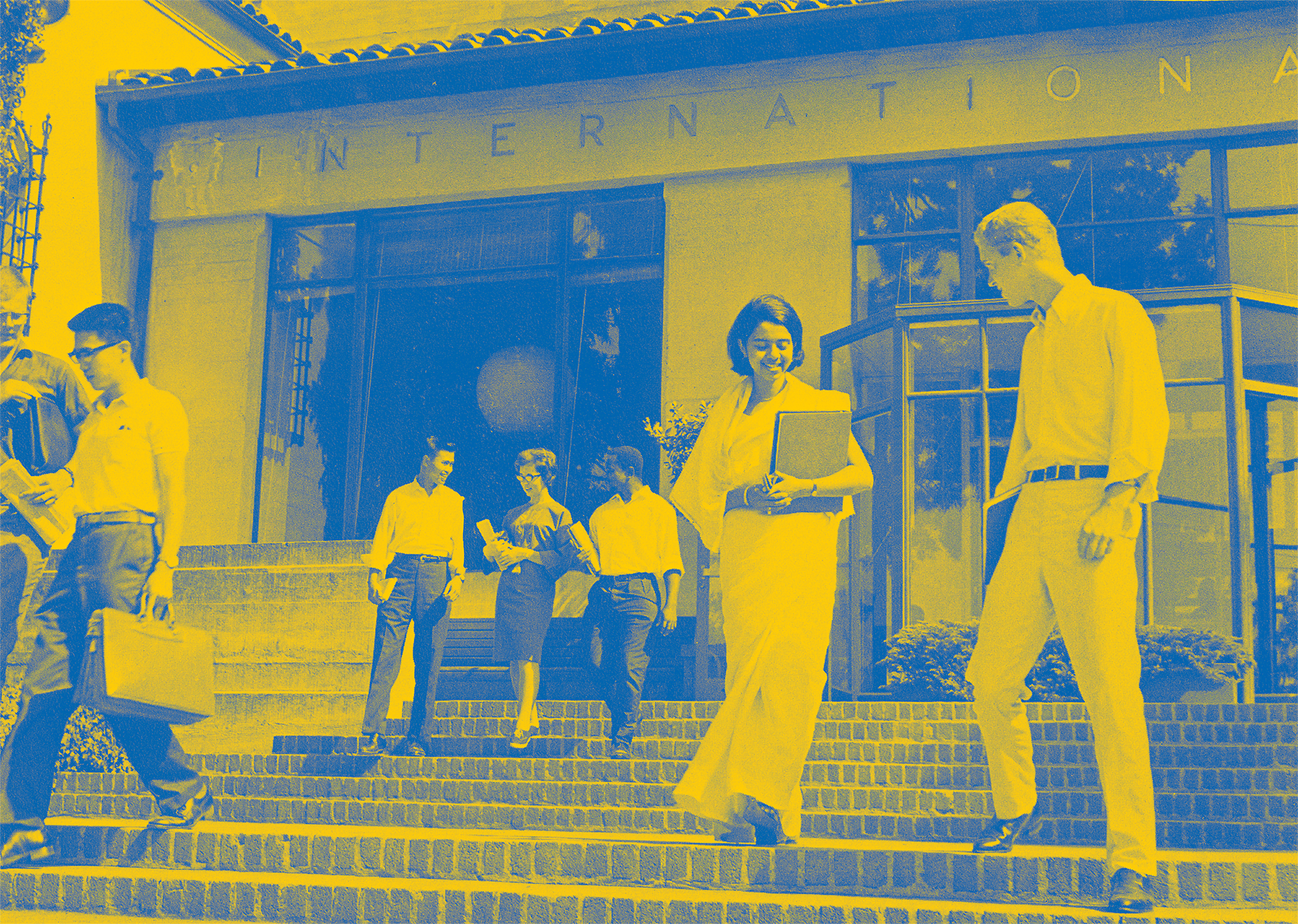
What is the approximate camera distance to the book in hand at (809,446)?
5.55 meters

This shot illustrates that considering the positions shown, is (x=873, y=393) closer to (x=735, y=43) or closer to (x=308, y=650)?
(x=735, y=43)

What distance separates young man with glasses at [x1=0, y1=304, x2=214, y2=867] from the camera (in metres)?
5.81

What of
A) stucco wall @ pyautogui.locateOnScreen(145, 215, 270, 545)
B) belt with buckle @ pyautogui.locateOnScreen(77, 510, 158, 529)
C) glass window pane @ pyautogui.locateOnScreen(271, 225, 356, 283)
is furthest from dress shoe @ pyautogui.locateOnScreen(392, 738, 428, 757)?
glass window pane @ pyautogui.locateOnScreen(271, 225, 356, 283)

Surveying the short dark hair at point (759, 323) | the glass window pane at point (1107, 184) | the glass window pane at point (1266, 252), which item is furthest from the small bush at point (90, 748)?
the glass window pane at point (1266, 252)

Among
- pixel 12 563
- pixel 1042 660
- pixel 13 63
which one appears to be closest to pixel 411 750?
pixel 12 563

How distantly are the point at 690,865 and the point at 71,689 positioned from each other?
2.55 metres

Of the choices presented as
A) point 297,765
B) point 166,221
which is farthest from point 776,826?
point 166,221

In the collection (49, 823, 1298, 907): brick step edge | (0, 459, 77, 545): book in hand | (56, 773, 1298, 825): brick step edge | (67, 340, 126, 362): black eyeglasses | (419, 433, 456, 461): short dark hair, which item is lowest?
(49, 823, 1298, 907): brick step edge

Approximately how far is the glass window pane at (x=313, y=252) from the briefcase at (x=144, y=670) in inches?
339

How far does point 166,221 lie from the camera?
14.2 metres

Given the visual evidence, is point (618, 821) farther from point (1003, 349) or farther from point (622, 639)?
point (1003, 349)

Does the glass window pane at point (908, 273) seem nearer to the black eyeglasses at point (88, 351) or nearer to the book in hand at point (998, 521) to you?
the book in hand at point (998, 521)

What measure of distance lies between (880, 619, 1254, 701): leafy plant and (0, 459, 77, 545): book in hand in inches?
228

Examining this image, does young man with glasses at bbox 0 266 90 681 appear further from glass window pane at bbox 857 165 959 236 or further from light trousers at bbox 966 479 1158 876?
glass window pane at bbox 857 165 959 236
